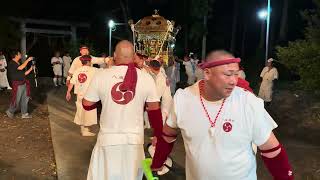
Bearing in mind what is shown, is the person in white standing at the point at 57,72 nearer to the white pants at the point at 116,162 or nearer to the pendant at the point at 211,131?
the white pants at the point at 116,162

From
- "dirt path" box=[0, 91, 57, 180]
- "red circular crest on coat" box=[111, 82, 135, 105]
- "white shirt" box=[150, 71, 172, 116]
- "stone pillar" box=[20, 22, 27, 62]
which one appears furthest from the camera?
"stone pillar" box=[20, 22, 27, 62]

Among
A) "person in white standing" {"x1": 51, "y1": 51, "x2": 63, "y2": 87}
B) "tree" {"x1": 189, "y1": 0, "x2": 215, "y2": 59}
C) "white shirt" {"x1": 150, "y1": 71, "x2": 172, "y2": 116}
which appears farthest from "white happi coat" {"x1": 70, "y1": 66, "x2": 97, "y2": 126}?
"tree" {"x1": 189, "y1": 0, "x2": 215, "y2": 59}

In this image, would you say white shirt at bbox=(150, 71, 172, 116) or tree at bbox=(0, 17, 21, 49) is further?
tree at bbox=(0, 17, 21, 49)

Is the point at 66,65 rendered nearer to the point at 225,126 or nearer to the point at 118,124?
the point at 118,124

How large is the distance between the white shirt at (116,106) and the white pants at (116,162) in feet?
0.22

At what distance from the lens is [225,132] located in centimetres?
320

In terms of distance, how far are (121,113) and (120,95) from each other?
178 millimetres

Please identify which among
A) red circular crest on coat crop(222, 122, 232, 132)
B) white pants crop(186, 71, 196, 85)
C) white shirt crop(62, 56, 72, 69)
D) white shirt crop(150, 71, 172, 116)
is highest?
red circular crest on coat crop(222, 122, 232, 132)

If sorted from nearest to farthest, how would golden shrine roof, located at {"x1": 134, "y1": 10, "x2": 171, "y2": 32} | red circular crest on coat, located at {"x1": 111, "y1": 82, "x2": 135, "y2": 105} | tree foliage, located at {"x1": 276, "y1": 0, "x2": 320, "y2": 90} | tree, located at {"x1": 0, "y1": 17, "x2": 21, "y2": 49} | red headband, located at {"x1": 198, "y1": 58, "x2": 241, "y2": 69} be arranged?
red headband, located at {"x1": 198, "y1": 58, "x2": 241, "y2": 69} < red circular crest on coat, located at {"x1": 111, "y1": 82, "x2": 135, "y2": 105} < tree foliage, located at {"x1": 276, "y1": 0, "x2": 320, "y2": 90} < golden shrine roof, located at {"x1": 134, "y1": 10, "x2": 171, "y2": 32} < tree, located at {"x1": 0, "y1": 17, "x2": 21, "y2": 49}

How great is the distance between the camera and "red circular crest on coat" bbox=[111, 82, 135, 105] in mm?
4801

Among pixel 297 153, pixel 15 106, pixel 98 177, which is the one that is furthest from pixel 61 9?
pixel 98 177

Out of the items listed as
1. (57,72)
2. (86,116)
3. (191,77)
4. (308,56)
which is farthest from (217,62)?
(191,77)

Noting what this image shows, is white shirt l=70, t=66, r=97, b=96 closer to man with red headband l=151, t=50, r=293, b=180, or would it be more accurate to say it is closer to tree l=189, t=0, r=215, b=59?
man with red headband l=151, t=50, r=293, b=180

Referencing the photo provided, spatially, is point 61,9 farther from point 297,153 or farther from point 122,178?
point 122,178
